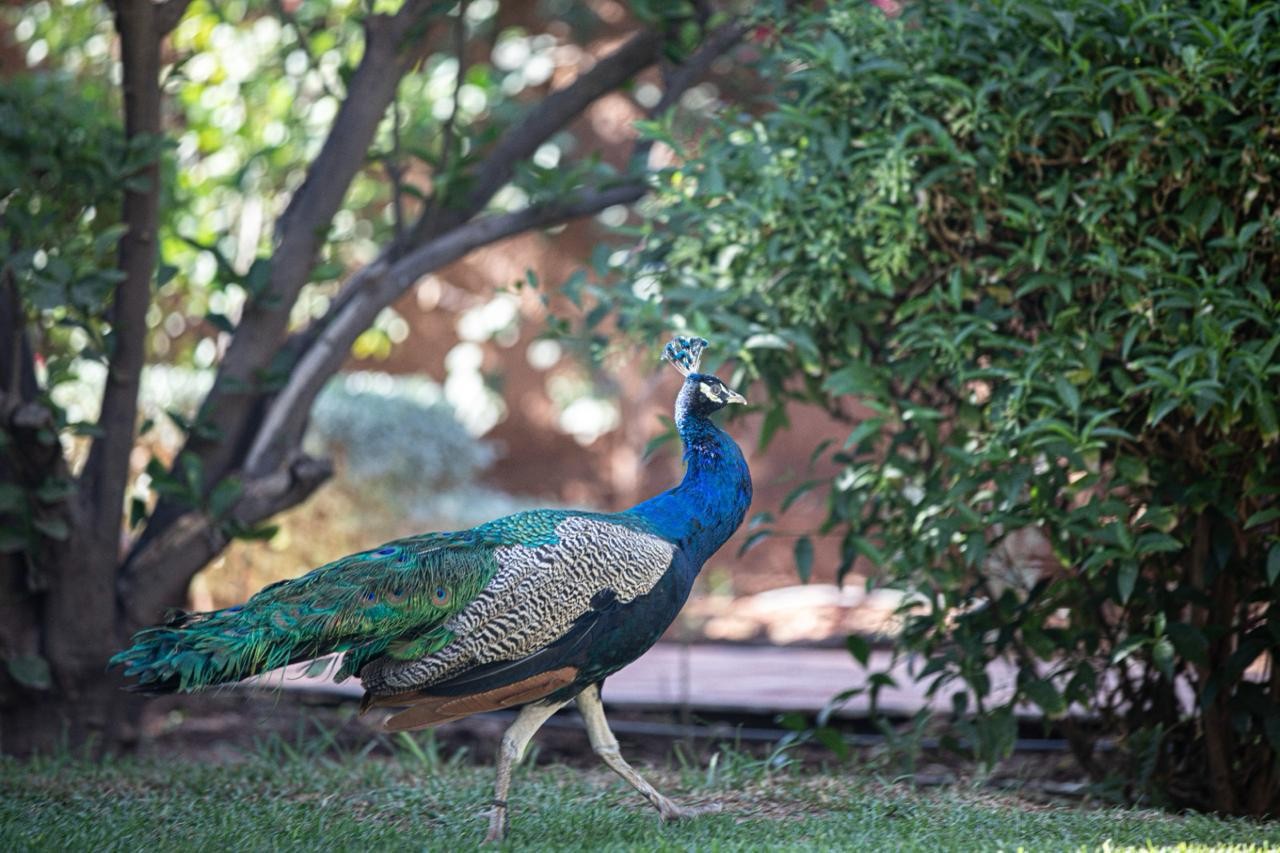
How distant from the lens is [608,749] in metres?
3.42

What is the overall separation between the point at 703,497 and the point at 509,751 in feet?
2.58

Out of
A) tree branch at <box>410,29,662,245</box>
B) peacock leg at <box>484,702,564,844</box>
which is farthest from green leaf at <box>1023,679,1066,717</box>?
tree branch at <box>410,29,662,245</box>

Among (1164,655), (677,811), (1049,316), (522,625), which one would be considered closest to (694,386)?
(522,625)

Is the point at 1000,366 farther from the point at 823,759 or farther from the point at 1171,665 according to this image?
the point at 823,759

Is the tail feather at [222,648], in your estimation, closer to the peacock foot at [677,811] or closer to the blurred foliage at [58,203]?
the peacock foot at [677,811]

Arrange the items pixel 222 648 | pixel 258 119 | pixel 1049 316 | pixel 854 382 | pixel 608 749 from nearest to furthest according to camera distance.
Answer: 1. pixel 222 648
2. pixel 608 749
3. pixel 1049 316
4. pixel 854 382
5. pixel 258 119

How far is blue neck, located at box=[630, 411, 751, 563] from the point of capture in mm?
3486

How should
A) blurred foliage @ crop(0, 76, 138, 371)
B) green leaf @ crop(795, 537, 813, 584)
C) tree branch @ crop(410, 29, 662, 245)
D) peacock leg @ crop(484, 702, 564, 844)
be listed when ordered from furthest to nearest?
1. tree branch @ crop(410, 29, 662, 245)
2. blurred foliage @ crop(0, 76, 138, 371)
3. green leaf @ crop(795, 537, 813, 584)
4. peacock leg @ crop(484, 702, 564, 844)

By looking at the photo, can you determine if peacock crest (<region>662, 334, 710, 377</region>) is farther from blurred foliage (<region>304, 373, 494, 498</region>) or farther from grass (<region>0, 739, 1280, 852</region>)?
blurred foliage (<region>304, 373, 494, 498</region>)

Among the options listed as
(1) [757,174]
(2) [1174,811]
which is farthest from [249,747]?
(2) [1174,811]

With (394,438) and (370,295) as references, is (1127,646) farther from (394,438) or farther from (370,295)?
(394,438)

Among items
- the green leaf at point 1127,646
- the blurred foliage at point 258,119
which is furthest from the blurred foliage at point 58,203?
the green leaf at point 1127,646

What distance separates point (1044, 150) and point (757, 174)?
89cm

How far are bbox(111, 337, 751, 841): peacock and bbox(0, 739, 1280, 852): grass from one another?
28cm
